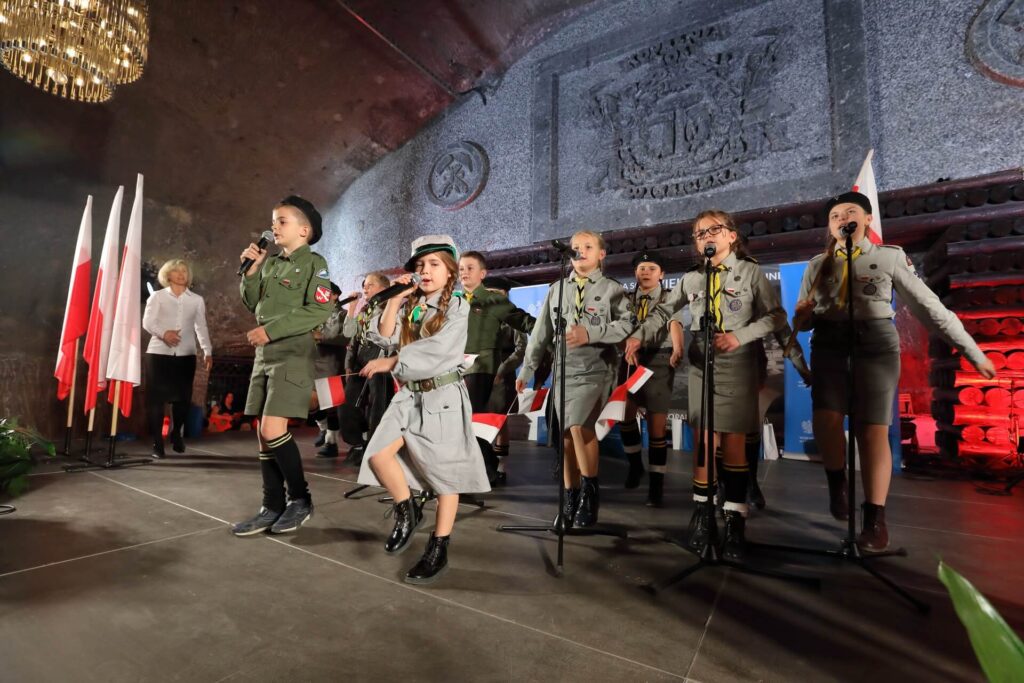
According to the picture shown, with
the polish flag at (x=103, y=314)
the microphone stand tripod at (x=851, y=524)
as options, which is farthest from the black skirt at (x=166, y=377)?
the microphone stand tripod at (x=851, y=524)

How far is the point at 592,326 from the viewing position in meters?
2.82

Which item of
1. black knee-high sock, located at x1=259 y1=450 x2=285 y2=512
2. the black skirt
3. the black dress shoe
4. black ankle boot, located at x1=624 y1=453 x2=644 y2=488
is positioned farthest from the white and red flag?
the black skirt

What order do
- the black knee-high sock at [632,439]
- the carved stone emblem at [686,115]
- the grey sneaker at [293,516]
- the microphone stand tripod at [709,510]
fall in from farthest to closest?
A: the carved stone emblem at [686,115] < the black knee-high sock at [632,439] < the grey sneaker at [293,516] < the microphone stand tripod at [709,510]

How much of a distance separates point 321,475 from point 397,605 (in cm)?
248

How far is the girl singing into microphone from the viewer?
2.34 m

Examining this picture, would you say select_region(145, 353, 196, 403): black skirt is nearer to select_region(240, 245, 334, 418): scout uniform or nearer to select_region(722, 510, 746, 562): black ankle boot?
select_region(240, 245, 334, 418): scout uniform

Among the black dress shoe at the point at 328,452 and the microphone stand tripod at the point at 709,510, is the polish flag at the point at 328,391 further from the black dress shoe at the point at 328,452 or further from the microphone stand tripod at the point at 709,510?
the black dress shoe at the point at 328,452

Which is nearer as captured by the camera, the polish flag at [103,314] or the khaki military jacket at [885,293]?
the khaki military jacket at [885,293]

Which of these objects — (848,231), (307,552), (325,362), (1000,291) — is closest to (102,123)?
(325,362)

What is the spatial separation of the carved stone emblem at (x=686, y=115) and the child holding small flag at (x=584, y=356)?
4079mm

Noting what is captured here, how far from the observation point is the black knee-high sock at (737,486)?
2.33m

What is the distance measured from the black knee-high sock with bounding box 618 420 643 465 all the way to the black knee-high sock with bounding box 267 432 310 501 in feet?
7.41

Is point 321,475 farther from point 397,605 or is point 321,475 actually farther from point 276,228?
point 397,605

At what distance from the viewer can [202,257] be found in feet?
22.5
